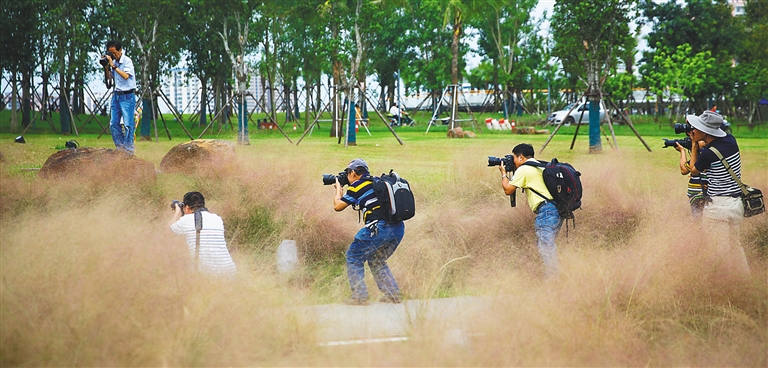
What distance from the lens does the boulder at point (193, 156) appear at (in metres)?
11.6

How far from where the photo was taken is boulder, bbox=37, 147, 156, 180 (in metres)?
9.82

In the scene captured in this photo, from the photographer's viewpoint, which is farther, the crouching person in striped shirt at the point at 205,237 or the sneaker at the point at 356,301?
the sneaker at the point at 356,301

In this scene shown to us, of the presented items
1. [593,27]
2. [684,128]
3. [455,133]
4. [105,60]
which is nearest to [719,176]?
[684,128]

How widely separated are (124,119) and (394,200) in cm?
550

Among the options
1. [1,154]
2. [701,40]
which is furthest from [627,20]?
[701,40]

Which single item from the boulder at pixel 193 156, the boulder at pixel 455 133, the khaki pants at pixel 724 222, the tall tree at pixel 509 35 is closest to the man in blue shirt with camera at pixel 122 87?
the boulder at pixel 193 156

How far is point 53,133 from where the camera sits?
27.1 metres

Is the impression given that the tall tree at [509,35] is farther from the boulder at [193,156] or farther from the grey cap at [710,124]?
the grey cap at [710,124]

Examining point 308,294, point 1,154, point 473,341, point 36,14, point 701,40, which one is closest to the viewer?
point 473,341

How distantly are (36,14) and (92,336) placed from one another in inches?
1035

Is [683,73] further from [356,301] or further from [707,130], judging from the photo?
[356,301]

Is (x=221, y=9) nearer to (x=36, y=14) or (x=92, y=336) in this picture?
(x=36, y=14)

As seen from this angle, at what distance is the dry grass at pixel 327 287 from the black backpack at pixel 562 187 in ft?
1.22

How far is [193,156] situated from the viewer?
38.8 feet
